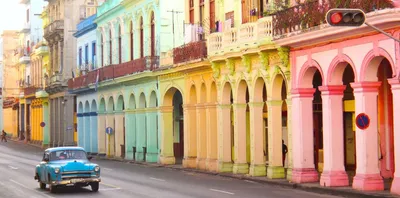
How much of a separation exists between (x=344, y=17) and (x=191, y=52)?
840 inches

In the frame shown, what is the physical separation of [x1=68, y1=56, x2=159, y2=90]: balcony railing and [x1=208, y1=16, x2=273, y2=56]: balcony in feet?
32.9

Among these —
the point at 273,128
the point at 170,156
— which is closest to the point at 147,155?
the point at 170,156

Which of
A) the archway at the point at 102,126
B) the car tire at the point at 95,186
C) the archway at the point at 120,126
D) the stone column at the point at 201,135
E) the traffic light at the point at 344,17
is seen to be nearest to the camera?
the traffic light at the point at 344,17

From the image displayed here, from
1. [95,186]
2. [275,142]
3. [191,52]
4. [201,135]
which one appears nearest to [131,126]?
[201,135]

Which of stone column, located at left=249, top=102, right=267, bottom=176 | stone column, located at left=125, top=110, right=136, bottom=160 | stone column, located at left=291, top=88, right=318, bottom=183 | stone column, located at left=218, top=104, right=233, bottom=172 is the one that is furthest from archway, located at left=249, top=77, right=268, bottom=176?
stone column, located at left=125, top=110, right=136, bottom=160

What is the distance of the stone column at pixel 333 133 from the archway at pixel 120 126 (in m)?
28.2

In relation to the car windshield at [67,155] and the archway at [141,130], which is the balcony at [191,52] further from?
the car windshield at [67,155]

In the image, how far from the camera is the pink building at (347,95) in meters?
24.2

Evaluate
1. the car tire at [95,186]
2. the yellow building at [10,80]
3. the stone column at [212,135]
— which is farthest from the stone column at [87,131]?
the yellow building at [10,80]

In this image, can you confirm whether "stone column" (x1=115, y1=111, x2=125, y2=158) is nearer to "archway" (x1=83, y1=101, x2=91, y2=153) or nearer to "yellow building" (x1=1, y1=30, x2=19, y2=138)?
"archway" (x1=83, y1=101, x2=91, y2=153)

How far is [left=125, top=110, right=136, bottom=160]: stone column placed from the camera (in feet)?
171

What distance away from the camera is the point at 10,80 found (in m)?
109

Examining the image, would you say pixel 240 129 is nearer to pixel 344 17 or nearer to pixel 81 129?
pixel 344 17

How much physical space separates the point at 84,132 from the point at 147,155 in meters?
16.2
